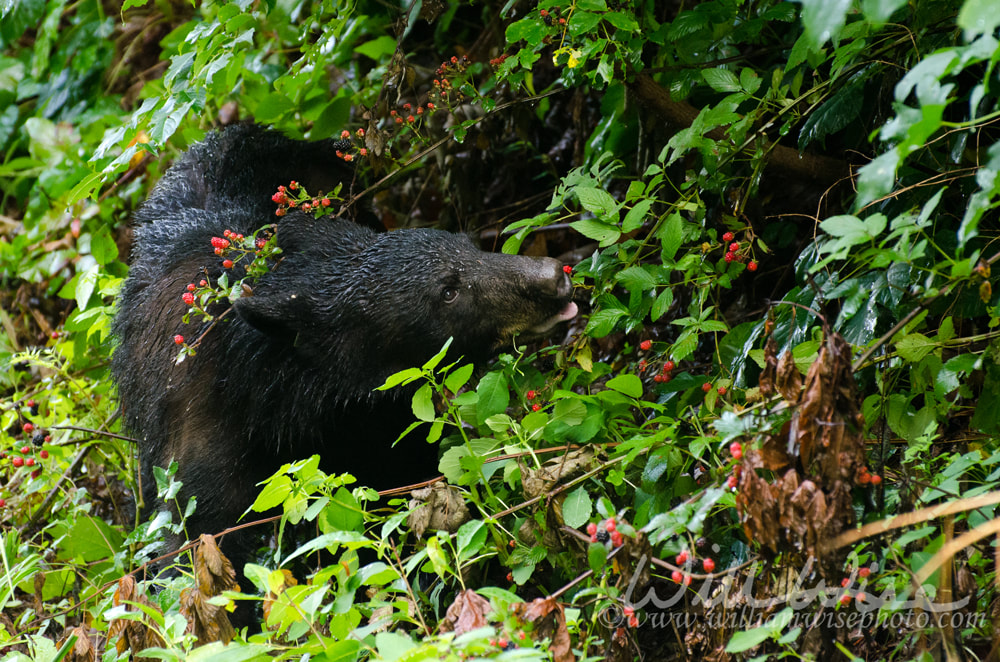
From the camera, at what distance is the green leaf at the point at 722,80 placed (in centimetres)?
313

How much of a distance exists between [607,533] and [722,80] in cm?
169

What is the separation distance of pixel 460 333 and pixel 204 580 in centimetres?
134

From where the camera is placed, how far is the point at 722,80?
316 centimetres

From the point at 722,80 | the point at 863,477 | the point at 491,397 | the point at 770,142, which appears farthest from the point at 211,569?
the point at 770,142

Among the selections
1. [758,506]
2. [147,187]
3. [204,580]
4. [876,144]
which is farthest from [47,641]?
[147,187]

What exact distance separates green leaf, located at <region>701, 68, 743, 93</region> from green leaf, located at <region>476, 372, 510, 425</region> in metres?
1.22

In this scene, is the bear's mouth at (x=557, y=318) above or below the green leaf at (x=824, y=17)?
below

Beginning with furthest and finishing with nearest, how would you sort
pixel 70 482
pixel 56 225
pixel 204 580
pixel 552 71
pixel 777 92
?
pixel 56 225, pixel 552 71, pixel 70 482, pixel 777 92, pixel 204 580

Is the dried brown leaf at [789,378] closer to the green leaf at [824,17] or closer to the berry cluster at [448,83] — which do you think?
the green leaf at [824,17]

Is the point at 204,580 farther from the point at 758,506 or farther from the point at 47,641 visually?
the point at 758,506

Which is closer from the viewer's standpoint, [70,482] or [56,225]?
[70,482]

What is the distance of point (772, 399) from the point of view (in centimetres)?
211

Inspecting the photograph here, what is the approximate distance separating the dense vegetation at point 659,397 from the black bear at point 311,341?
0.15m

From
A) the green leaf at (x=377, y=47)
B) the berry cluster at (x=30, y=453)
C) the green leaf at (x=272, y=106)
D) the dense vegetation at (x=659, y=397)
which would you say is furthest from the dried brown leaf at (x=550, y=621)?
the green leaf at (x=377, y=47)
